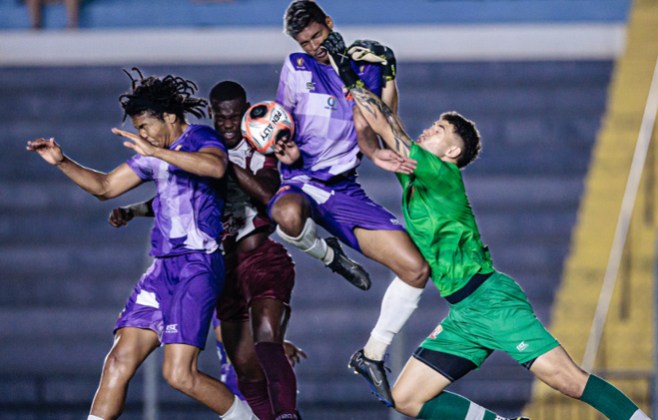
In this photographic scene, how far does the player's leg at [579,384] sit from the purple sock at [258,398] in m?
1.29

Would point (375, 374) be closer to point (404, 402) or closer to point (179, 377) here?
point (404, 402)

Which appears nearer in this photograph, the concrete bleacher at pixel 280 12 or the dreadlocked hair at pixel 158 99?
the dreadlocked hair at pixel 158 99

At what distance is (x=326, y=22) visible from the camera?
16.4ft

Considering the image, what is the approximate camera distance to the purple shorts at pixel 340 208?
16.5 feet

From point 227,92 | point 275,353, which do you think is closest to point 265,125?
point 227,92

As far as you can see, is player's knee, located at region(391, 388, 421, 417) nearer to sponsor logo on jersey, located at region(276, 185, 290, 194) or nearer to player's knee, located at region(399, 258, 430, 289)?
player's knee, located at region(399, 258, 430, 289)

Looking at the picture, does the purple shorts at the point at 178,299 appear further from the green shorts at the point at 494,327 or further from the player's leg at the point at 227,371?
the green shorts at the point at 494,327

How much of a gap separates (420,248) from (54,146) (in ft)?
5.12

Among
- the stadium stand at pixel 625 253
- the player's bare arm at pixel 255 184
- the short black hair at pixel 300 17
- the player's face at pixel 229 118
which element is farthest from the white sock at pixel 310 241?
the stadium stand at pixel 625 253

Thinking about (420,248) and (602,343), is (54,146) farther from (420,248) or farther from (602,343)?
(602,343)

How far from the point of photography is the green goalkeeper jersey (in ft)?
15.6

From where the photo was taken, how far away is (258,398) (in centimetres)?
535

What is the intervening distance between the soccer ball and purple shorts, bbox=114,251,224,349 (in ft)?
1.67

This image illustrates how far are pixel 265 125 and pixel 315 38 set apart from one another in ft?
1.40
